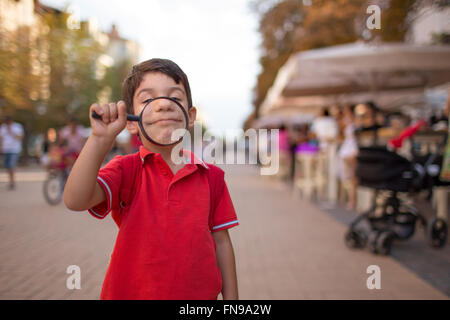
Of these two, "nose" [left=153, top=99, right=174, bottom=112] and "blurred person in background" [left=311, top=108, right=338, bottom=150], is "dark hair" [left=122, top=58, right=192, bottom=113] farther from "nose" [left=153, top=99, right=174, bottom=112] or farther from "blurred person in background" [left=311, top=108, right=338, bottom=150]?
"blurred person in background" [left=311, top=108, right=338, bottom=150]

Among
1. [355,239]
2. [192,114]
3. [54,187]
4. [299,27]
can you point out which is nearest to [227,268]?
[192,114]

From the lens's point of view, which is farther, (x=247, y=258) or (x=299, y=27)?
(x=299, y=27)

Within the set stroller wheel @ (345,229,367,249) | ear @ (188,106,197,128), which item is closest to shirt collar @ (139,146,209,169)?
ear @ (188,106,197,128)

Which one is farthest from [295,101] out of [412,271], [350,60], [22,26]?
[22,26]

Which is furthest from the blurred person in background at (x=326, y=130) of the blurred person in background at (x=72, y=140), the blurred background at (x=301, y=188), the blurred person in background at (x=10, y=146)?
the blurred person in background at (x=10, y=146)

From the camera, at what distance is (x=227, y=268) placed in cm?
150

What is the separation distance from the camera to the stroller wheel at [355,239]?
431 cm

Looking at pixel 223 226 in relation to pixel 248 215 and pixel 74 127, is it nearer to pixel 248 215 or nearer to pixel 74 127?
pixel 248 215

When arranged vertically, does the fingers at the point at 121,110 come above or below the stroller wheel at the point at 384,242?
above

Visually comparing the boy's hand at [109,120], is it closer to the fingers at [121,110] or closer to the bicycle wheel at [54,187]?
the fingers at [121,110]

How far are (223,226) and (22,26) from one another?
1.55 metres

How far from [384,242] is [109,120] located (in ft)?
11.6

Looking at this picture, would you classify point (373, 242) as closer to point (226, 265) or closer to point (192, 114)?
point (226, 265)

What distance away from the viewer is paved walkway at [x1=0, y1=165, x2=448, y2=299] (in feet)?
6.19
